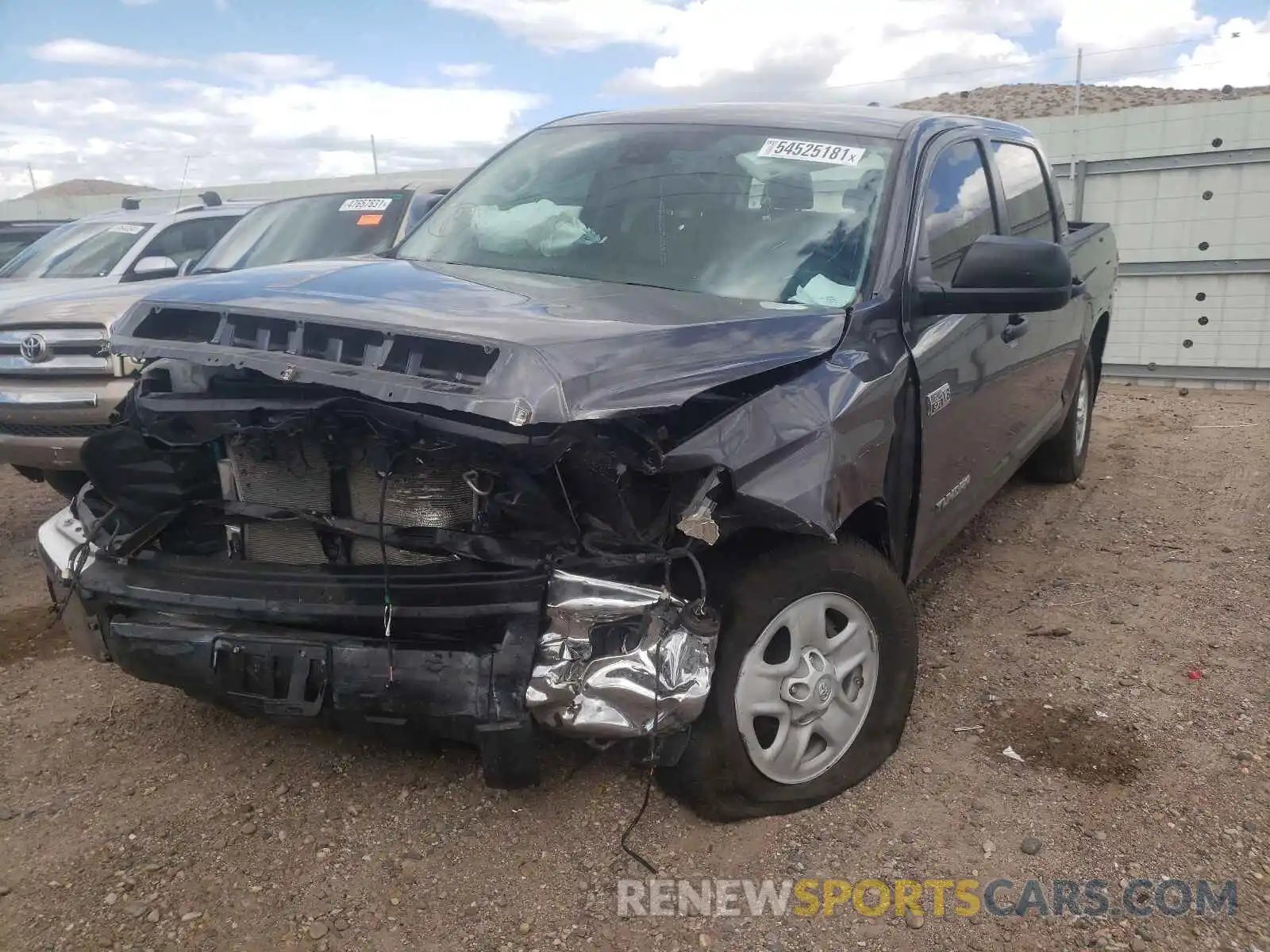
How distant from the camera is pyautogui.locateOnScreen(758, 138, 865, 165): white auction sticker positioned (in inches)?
133

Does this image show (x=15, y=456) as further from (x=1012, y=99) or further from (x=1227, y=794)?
(x=1012, y=99)

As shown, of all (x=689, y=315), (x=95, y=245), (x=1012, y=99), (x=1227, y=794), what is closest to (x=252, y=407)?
(x=689, y=315)

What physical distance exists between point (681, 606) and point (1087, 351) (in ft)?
13.9

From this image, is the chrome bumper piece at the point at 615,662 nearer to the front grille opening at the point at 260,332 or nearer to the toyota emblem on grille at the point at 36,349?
the front grille opening at the point at 260,332

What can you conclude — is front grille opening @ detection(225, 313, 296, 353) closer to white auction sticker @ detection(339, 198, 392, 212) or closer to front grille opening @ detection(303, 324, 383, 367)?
front grille opening @ detection(303, 324, 383, 367)

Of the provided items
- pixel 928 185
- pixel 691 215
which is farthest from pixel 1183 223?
pixel 691 215

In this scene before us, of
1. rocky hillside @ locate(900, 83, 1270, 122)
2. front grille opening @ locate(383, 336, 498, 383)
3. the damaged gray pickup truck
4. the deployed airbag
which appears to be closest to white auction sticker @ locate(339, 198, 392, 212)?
the deployed airbag

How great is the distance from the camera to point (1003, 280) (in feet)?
10.3

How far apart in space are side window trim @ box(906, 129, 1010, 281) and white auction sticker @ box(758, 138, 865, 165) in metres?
0.23

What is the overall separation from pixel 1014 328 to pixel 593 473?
2393 mm

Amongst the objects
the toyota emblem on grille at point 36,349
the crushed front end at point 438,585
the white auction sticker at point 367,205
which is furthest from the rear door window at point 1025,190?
the toyota emblem on grille at point 36,349

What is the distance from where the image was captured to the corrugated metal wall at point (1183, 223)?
8.91 m

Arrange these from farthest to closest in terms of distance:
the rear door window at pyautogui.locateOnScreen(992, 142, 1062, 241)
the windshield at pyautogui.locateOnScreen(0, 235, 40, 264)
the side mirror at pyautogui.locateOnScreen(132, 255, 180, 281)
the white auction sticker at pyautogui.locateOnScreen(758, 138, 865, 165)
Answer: the windshield at pyautogui.locateOnScreen(0, 235, 40, 264) < the side mirror at pyautogui.locateOnScreen(132, 255, 180, 281) < the rear door window at pyautogui.locateOnScreen(992, 142, 1062, 241) < the white auction sticker at pyautogui.locateOnScreen(758, 138, 865, 165)

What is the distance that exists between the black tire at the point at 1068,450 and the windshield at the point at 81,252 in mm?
6542
